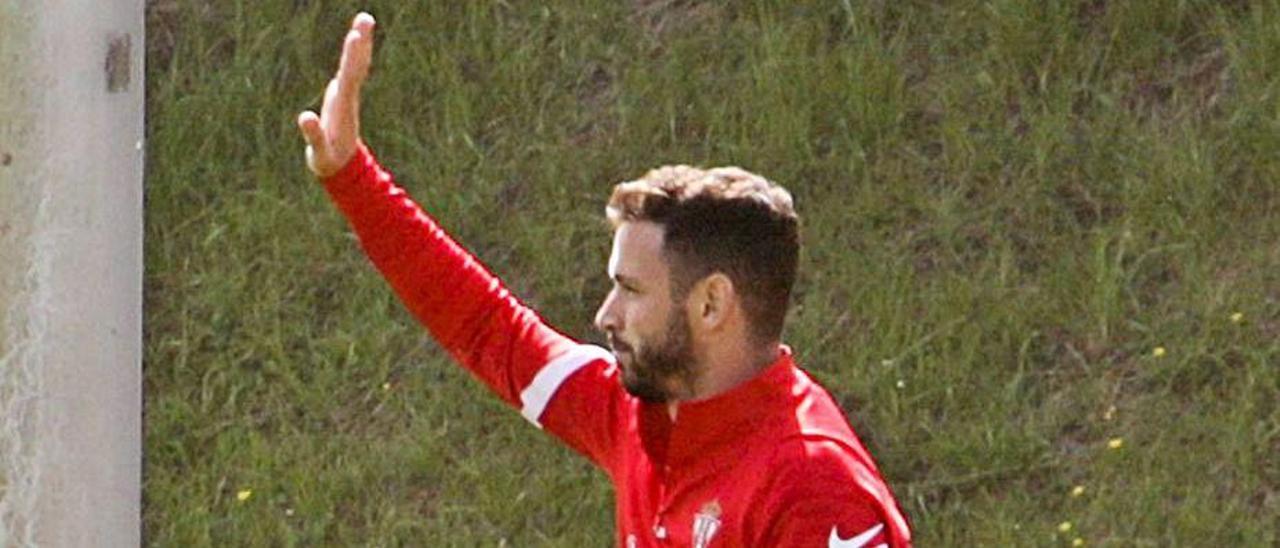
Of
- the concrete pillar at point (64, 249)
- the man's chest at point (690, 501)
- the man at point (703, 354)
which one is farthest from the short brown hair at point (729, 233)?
the concrete pillar at point (64, 249)

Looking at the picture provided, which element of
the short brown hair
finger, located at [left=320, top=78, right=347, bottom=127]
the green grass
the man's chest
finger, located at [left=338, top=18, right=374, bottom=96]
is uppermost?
finger, located at [left=338, top=18, right=374, bottom=96]

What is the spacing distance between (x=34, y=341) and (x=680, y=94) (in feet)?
12.3

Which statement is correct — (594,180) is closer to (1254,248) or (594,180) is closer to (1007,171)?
(1007,171)

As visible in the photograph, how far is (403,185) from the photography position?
8633mm

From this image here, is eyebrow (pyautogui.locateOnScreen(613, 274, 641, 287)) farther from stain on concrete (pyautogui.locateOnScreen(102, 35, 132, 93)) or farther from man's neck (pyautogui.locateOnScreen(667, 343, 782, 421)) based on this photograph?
stain on concrete (pyautogui.locateOnScreen(102, 35, 132, 93))

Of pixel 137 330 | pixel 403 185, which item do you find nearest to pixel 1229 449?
pixel 403 185

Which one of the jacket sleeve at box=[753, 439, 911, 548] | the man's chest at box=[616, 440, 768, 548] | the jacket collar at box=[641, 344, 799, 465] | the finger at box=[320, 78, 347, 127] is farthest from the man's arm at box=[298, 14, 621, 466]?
the jacket sleeve at box=[753, 439, 911, 548]

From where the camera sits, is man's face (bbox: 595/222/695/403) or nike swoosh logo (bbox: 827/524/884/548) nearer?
nike swoosh logo (bbox: 827/524/884/548)

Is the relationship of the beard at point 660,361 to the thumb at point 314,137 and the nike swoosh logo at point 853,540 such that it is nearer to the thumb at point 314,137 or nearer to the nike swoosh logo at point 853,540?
the nike swoosh logo at point 853,540

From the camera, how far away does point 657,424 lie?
4844mm

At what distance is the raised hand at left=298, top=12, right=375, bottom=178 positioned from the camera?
4.76 m

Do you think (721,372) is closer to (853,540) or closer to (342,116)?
(853,540)

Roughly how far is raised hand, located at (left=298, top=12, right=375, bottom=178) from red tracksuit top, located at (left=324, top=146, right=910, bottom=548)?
0.14 feet

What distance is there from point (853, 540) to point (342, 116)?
1.10 meters
